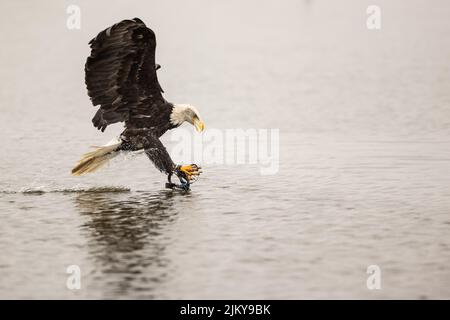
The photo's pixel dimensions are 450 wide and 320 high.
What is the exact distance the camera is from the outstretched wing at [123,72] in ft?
37.7

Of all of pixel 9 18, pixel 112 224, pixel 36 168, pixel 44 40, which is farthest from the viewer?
pixel 9 18

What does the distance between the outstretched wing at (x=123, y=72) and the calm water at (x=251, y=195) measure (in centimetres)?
112

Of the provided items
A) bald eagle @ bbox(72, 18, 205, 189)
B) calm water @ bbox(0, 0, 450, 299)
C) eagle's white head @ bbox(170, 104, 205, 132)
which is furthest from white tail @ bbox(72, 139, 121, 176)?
eagle's white head @ bbox(170, 104, 205, 132)

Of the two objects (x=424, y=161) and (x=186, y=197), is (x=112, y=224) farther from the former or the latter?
(x=424, y=161)

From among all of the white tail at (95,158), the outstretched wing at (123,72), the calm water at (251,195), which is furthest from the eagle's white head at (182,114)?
the calm water at (251,195)

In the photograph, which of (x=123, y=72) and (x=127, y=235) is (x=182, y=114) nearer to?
(x=123, y=72)

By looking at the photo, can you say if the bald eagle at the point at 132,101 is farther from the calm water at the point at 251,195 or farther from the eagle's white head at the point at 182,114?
the calm water at the point at 251,195

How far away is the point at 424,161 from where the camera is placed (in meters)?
14.8

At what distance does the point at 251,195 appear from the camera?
12328 mm

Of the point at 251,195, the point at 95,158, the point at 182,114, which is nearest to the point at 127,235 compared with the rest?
the point at 251,195

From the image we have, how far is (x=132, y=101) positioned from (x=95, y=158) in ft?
3.03
